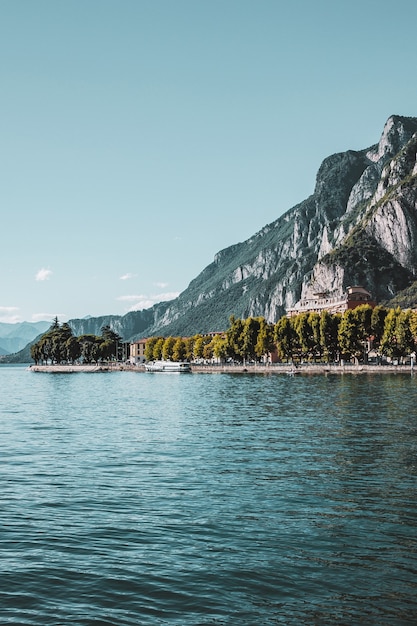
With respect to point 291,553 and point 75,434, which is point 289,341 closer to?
point 75,434

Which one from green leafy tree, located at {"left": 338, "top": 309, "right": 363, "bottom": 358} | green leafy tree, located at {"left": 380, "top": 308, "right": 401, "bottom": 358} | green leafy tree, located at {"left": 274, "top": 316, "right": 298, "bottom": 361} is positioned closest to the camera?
green leafy tree, located at {"left": 380, "top": 308, "right": 401, "bottom": 358}

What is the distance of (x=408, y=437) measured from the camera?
153 ft

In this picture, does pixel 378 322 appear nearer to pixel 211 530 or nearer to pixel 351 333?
pixel 351 333

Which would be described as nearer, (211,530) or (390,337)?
(211,530)

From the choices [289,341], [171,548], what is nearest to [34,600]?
[171,548]

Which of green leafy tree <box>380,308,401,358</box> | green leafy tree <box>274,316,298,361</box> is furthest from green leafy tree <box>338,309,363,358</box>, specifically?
green leafy tree <box>274,316,298,361</box>

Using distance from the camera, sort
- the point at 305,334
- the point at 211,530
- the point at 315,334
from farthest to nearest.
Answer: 1. the point at 305,334
2. the point at 315,334
3. the point at 211,530

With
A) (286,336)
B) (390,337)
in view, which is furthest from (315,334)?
(390,337)

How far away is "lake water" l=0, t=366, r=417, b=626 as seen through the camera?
1769 cm

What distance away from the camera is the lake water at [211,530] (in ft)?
58.0

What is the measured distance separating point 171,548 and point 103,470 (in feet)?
48.4

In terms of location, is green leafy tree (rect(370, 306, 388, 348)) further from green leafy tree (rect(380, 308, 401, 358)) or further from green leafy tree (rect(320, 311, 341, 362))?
green leafy tree (rect(320, 311, 341, 362))

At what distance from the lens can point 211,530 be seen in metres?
24.1

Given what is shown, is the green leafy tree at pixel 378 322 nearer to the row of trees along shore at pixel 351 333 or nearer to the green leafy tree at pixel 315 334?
the row of trees along shore at pixel 351 333
